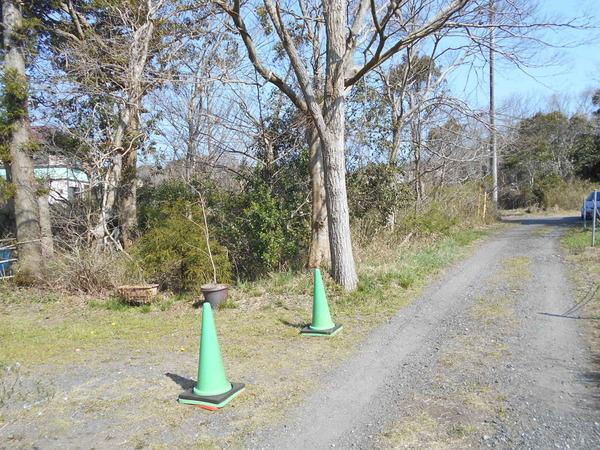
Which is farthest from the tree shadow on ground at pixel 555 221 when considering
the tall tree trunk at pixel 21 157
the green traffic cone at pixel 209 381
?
the tall tree trunk at pixel 21 157

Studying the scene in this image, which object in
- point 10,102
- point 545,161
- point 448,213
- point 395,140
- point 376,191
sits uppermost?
point 10,102

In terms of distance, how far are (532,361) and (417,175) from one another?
11223 mm

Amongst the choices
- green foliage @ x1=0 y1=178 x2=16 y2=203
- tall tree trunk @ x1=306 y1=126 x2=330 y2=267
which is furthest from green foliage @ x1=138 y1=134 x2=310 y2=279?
green foliage @ x1=0 y1=178 x2=16 y2=203

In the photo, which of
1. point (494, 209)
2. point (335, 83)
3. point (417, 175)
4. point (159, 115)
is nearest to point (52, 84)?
point (159, 115)

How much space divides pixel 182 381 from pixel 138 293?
14.5 feet

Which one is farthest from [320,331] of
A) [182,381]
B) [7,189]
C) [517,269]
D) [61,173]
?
[61,173]

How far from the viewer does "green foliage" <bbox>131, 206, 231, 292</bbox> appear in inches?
371

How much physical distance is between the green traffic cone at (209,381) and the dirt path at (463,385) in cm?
73

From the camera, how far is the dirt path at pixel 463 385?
11.8ft

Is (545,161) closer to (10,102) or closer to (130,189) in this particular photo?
(130,189)

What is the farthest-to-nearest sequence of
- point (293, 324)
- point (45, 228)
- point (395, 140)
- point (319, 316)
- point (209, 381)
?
point (395, 140) → point (45, 228) → point (293, 324) → point (319, 316) → point (209, 381)

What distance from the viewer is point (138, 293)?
29.5 ft

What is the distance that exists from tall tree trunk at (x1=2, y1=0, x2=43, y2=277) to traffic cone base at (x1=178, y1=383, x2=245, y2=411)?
330 inches

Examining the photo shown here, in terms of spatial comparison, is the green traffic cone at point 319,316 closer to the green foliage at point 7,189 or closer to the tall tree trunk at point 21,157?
the tall tree trunk at point 21,157
